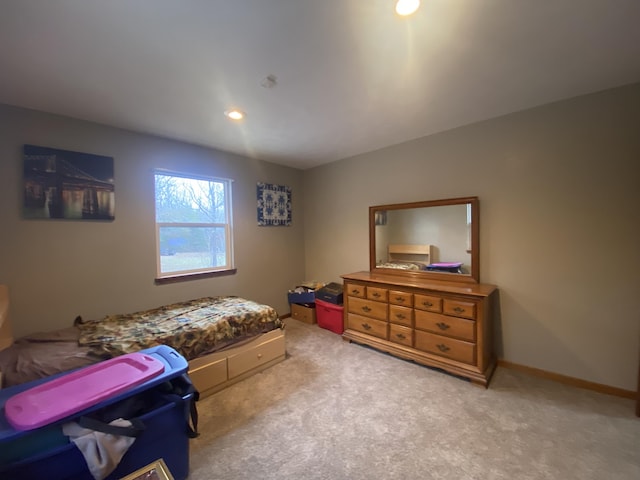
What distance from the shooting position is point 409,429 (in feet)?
5.78

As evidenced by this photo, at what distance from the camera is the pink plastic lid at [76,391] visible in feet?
3.69

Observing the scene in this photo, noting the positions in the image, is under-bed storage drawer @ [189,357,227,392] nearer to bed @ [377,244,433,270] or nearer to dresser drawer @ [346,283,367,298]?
dresser drawer @ [346,283,367,298]

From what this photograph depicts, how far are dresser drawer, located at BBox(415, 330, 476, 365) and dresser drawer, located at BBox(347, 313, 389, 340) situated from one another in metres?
0.38

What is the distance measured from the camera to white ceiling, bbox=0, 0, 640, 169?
4.20 ft

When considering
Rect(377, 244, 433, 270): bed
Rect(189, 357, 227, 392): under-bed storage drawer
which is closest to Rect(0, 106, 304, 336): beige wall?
Rect(189, 357, 227, 392): under-bed storage drawer

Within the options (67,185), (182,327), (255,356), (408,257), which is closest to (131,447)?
(182,327)

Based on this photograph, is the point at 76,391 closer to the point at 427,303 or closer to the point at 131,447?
the point at 131,447

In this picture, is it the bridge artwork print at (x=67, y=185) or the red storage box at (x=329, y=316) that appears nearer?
the bridge artwork print at (x=67, y=185)

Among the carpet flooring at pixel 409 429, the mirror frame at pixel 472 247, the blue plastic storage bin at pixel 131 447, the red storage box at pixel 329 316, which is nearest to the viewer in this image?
the blue plastic storage bin at pixel 131 447

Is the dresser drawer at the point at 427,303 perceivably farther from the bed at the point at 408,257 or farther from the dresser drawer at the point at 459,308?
the bed at the point at 408,257

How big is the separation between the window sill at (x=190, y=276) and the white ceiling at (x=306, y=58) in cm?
161

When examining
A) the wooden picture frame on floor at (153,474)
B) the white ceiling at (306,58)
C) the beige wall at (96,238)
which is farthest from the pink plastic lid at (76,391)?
the white ceiling at (306,58)

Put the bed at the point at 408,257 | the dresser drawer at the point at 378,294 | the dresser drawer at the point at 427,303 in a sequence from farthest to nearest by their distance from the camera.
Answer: the bed at the point at 408,257
the dresser drawer at the point at 378,294
the dresser drawer at the point at 427,303

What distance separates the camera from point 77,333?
7.02 ft
